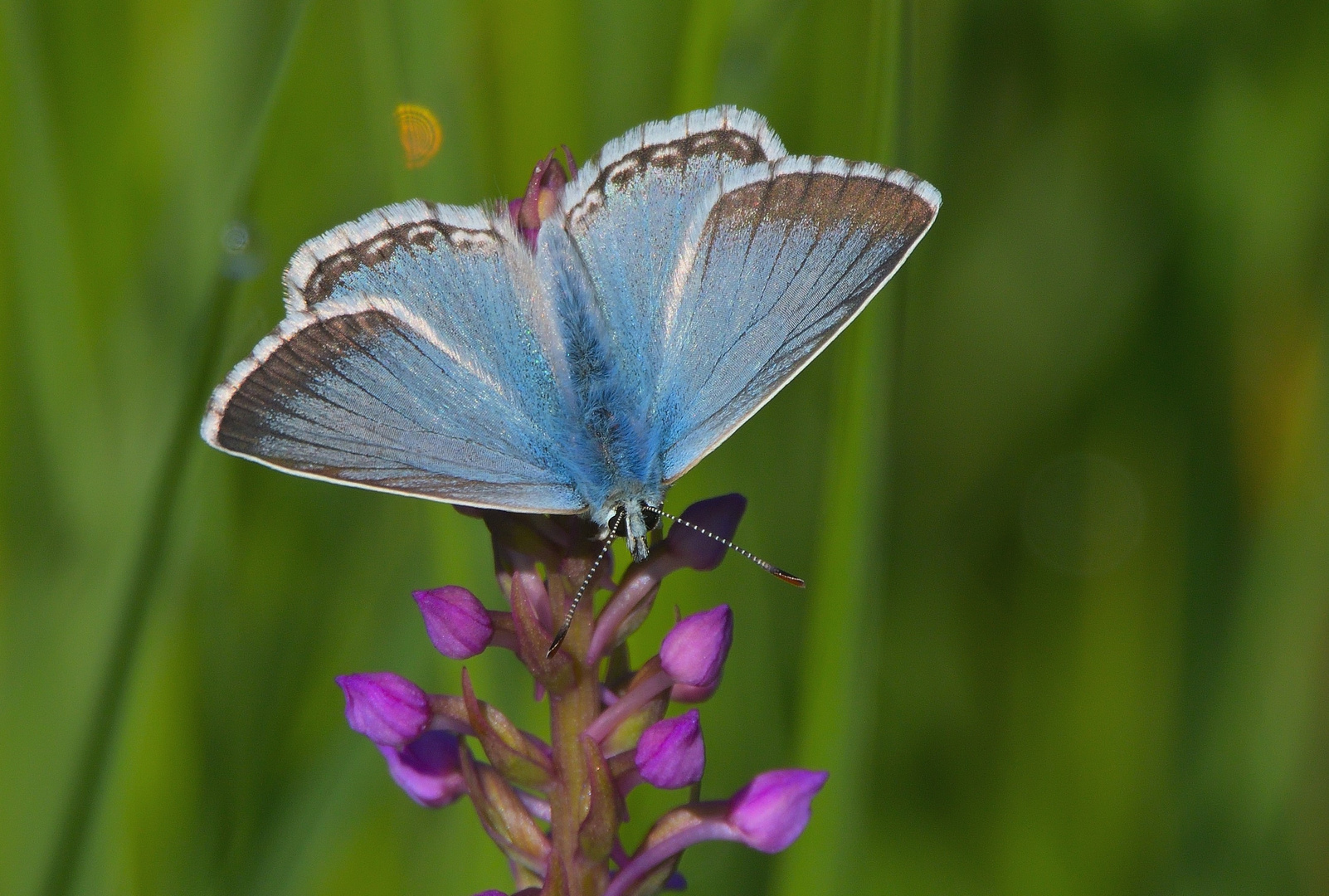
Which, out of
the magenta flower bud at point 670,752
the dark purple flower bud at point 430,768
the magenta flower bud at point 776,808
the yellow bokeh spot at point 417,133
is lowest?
the dark purple flower bud at point 430,768

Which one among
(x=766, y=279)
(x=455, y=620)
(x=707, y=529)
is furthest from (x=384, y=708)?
(x=766, y=279)

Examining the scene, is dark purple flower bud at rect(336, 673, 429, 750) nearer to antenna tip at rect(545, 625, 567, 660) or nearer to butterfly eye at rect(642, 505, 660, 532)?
antenna tip at rect(545, 625, 567, 660)

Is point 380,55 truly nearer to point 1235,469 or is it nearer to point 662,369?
point 662,369

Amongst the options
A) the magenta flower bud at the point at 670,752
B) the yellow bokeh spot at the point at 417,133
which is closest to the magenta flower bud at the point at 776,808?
the magenta flower bud at the point at 670,752

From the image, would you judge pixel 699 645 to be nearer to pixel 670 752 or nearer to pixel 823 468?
pixel 670 752

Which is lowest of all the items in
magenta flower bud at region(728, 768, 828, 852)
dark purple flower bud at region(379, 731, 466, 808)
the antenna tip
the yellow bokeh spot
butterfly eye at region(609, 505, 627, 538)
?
dark purple flower bud at region(379, 731, 466, 808)

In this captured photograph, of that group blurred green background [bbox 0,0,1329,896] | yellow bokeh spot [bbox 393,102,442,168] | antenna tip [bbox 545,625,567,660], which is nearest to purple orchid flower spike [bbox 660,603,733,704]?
antenna tip [bbox 545,625,567,660]

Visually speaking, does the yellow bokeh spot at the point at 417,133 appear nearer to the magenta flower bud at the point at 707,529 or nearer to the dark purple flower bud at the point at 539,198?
the dark purple flower bud at the point at 539,198
